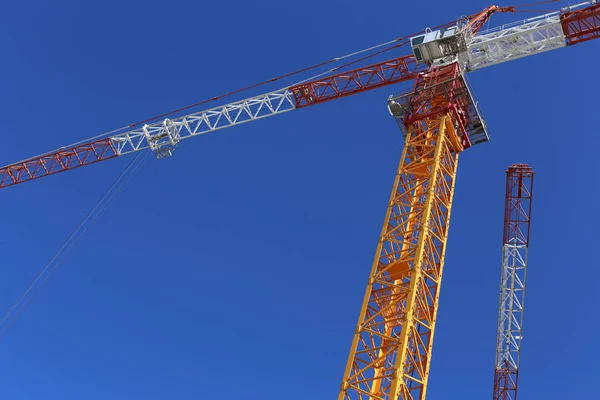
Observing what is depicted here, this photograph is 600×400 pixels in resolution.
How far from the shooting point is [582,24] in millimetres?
35750

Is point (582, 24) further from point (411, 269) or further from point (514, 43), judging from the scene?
point (411, 269)

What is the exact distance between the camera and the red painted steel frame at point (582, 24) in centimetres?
3528

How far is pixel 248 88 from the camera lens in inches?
1972

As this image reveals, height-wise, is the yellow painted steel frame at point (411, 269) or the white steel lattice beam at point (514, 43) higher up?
the white steel lattice beam at point (514, 43)

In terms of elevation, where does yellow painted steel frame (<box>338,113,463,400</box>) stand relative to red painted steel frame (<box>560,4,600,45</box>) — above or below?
below

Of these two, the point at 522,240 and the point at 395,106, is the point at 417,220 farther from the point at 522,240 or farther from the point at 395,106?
the point at 522,240

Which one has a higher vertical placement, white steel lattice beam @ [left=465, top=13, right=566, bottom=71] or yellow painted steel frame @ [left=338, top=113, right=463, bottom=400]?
white steel lattice beam @ [left=465, top=13, right=566, bottom=71]

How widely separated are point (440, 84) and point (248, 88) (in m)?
20.9

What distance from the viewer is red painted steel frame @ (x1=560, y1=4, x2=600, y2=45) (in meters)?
35.3

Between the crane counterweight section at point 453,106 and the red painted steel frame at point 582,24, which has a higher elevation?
the red painted steel frame at point 582,24

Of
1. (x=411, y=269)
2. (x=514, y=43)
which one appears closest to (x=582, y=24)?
(x=514, y=43)

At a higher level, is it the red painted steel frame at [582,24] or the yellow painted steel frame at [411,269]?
the red painted steel frame at [582,24]

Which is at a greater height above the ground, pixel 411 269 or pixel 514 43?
pixel 514 43

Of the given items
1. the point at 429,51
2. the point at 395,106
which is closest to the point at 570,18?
the point at 429,51
